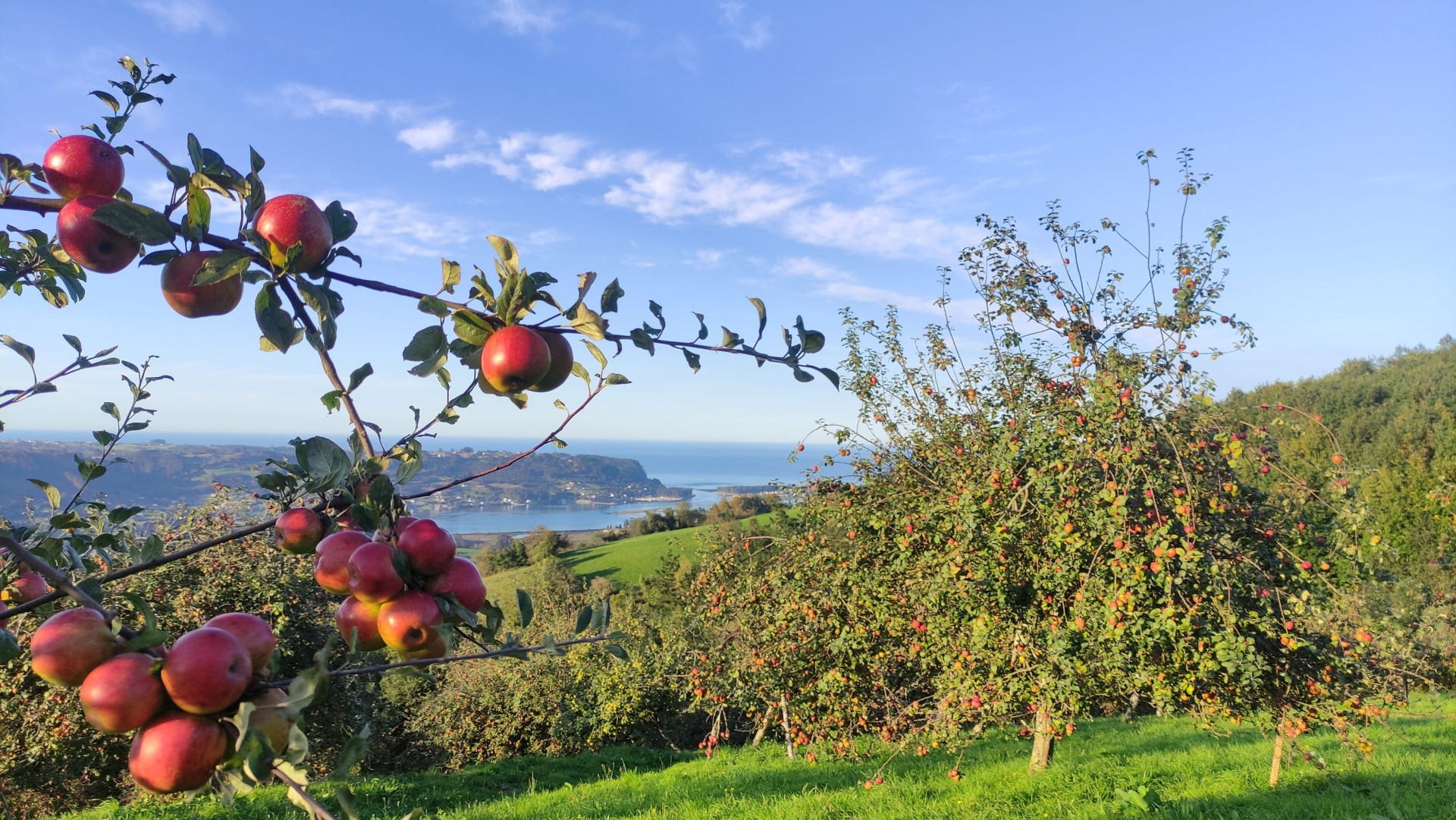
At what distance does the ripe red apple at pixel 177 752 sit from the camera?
0.71m

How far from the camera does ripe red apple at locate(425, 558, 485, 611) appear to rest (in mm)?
1005

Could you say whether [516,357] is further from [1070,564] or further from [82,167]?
[1070,564]

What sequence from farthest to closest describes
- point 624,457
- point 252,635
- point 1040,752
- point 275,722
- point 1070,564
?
point 624,457 < point 1040,752 < point 1070,564 < point 252,635 < point 275,722

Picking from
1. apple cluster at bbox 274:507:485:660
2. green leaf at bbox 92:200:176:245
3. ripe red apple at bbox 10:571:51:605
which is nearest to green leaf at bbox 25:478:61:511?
ripe red apple at bbox 10:571:51:605

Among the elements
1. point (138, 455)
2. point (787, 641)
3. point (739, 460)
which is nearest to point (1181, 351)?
point (787, 641)

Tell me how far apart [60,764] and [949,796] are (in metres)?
9.19

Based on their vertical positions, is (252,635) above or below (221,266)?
below

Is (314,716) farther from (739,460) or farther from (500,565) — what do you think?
(739,460)

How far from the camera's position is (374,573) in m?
0.93

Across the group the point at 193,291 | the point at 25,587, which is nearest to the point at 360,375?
the point at 193,291

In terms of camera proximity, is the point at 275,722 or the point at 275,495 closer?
the point at 275,722

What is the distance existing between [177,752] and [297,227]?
61 centimetres

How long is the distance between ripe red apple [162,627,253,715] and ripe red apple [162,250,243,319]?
0.44 m

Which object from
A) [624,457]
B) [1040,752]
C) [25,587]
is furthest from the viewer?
[624,457]
